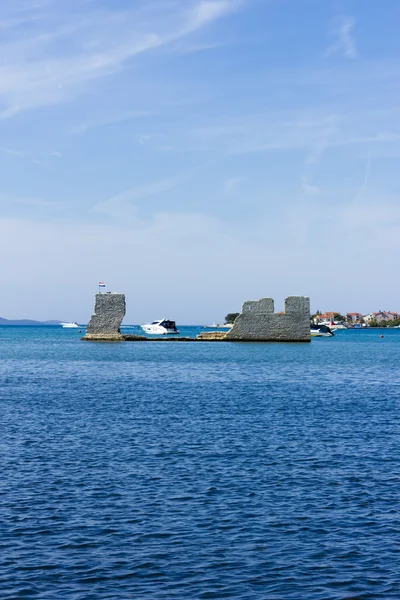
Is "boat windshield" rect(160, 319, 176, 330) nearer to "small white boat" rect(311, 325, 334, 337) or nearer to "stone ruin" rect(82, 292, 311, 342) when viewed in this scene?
"small white boat" rect(311, 325, 334, 337)

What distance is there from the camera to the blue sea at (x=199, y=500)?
29.7 ft

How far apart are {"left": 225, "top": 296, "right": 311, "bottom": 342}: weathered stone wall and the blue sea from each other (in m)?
47.7

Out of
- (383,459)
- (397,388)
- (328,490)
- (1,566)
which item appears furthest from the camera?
(397,388)

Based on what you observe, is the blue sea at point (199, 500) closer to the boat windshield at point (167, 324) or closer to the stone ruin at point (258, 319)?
the stone ruin at point (258, 319)

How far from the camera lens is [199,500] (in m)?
12.6

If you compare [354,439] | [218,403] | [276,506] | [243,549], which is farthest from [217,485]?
[218,403]

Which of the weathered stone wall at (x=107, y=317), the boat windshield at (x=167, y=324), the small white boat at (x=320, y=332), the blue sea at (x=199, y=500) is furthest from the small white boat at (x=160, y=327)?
the blue sea at (x=199, y=500)

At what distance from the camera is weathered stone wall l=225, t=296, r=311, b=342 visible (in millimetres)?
74812

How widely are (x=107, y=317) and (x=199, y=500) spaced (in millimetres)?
66260

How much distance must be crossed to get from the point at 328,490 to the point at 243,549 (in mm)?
3582

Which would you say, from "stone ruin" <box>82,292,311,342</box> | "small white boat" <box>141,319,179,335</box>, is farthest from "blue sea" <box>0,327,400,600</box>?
"small white boat" <box>141,319,179,335</box>

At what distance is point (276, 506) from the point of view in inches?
483

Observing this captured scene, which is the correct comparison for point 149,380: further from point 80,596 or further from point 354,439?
point 80,596

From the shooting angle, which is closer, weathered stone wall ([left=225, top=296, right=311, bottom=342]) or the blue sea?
the blue sea
